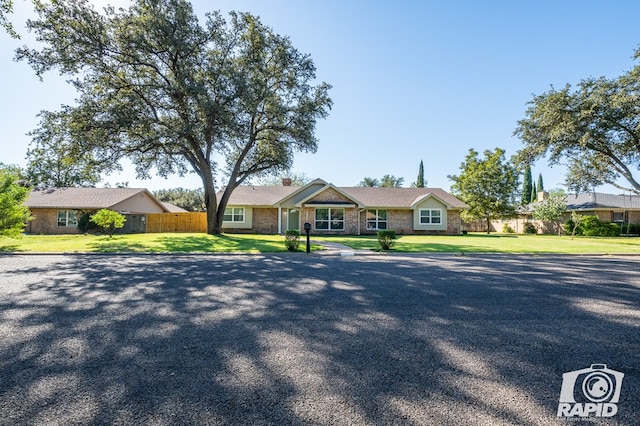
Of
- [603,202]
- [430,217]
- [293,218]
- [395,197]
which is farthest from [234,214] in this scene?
[603,202]

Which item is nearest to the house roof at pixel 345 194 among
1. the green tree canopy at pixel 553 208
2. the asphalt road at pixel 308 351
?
the green tree canopy at pixel 553 208

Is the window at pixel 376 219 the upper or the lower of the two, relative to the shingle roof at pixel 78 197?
lower

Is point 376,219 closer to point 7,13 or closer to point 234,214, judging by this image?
point 234,214

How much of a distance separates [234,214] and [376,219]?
12.8 m

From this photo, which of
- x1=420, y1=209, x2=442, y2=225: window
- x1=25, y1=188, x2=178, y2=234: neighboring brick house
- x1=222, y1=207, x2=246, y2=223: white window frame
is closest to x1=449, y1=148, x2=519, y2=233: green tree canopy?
x1=420, y1=209, x2=442, y2=225: window

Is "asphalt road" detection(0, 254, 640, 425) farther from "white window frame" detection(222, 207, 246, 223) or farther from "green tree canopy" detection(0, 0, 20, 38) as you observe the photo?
"white window frame" detection(222, 207, 246, 223)

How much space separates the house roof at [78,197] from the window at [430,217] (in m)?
28.4

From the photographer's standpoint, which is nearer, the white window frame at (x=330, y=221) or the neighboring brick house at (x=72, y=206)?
the white window frame at (x=330, y=221)

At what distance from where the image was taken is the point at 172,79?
747 inches

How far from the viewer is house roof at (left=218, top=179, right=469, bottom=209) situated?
27547 millimetres

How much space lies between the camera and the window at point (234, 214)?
91.7ft

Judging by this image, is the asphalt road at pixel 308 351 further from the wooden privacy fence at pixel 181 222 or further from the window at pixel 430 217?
the wooden privacy fence at pixel 181 222

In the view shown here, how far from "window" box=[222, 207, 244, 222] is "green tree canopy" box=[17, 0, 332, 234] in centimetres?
569

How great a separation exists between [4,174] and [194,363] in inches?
825
